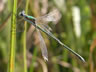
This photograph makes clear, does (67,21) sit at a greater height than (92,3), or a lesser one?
lesser

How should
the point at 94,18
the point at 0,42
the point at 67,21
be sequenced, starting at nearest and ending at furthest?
the point at 0,42 < the point at 94,18 < the point at 67,21

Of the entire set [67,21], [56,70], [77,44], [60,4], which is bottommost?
[56,70]

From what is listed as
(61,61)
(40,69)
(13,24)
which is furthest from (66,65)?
(13,24)

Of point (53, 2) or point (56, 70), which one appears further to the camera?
point (53, 2)

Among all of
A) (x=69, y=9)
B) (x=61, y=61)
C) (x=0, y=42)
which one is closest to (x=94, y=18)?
(x=69, y=9)

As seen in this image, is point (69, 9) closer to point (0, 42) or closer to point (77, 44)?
point (77, 44)

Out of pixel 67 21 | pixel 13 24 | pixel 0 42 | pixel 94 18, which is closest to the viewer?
pixel 13 24

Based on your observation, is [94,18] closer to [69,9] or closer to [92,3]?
[92,3]
